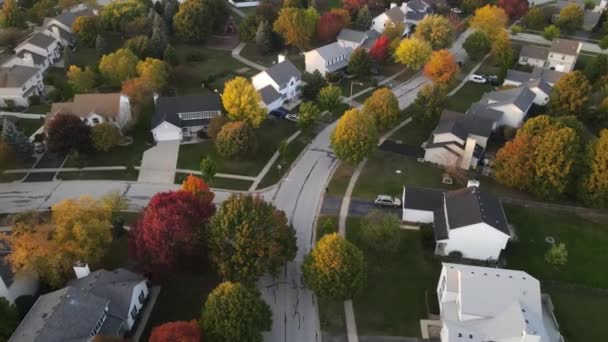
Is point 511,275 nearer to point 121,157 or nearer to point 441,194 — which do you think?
point 441,194

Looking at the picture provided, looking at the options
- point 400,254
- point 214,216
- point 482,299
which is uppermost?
point 214,216

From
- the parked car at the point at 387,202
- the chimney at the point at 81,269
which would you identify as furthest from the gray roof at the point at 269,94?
the chimney at the point at 81,269

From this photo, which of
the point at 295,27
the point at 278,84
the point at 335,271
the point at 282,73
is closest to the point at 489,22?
the point at 295,27

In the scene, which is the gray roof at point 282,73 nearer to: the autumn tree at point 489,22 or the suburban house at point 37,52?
the autumn tree at point 489,22

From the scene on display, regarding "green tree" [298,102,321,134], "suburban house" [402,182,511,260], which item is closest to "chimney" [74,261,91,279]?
"suburban house" [402,182,511,260]

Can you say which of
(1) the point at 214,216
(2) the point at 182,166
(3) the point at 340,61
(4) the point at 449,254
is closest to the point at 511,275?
(4) the point at 449,254

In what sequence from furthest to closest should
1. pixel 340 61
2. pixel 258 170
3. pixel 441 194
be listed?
1. pixel 340 61
2. pixel 258 170
3. pixel 441 194

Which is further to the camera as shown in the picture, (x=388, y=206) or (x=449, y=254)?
(x=388, y=206)
